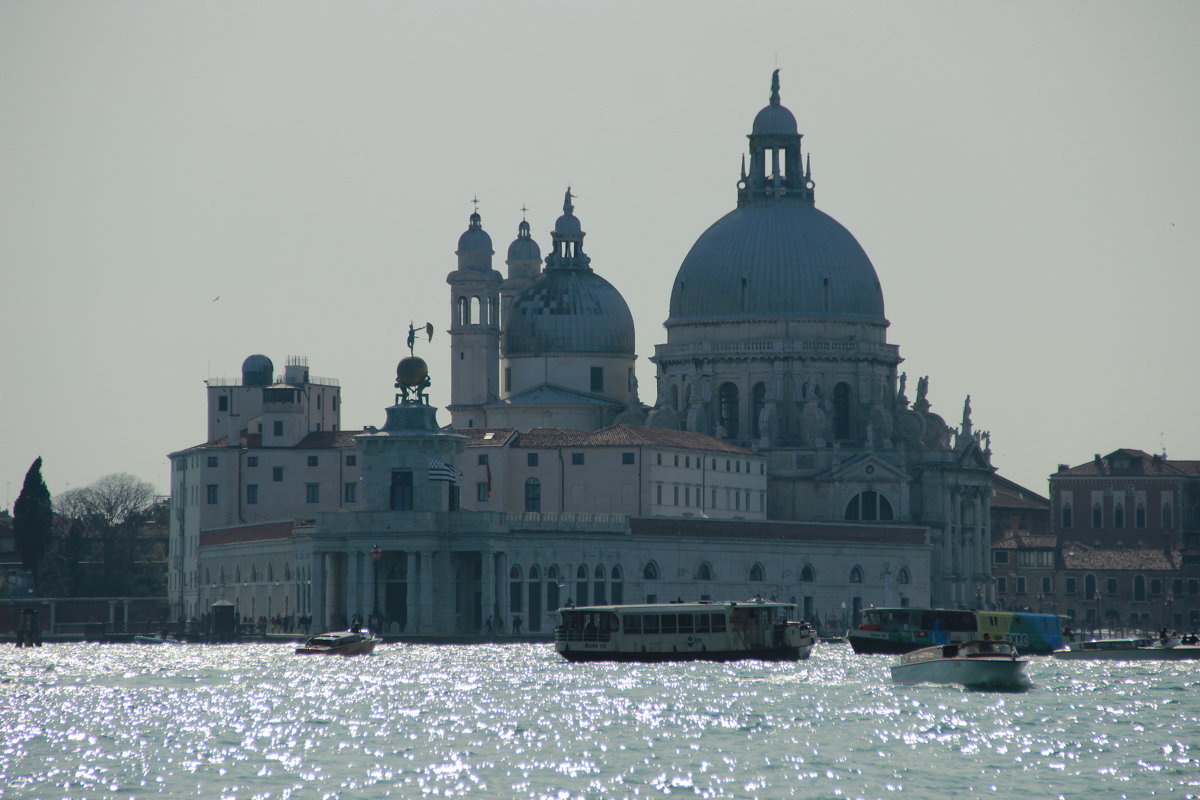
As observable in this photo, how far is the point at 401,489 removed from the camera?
385 feet

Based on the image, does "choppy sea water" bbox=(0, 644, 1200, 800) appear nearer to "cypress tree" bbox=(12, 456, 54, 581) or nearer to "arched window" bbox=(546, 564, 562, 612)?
"arched window" bbox=(546, 564, 562, 612)

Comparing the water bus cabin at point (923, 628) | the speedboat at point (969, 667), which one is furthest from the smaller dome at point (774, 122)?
the speedboat at point (969, 667)

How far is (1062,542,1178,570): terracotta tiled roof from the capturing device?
515ft

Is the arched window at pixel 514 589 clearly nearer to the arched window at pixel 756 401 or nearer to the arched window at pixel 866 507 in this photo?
the arched window at pixel 866 507

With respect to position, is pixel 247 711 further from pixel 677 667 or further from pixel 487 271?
pixel 487 271

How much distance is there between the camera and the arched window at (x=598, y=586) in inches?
4796

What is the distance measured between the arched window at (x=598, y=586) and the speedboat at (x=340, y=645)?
21035mm

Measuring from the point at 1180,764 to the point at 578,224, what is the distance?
298 feet

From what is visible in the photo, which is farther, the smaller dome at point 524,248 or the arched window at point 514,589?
the smaller dome at point 524,248

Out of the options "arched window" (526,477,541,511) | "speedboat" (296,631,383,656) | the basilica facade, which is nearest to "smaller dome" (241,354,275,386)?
the basilica facade

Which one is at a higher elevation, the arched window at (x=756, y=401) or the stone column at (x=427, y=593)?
the arched window at (x=756, y=401)

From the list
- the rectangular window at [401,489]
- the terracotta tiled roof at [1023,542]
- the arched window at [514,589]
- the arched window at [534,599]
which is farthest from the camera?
the terracotta tiled roof at [1023,542]

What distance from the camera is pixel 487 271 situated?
147m

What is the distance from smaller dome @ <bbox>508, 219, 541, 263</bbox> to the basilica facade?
11 centimetres
